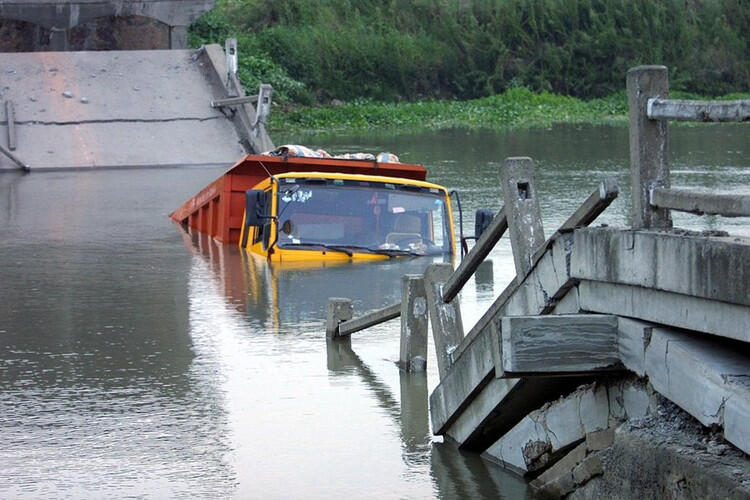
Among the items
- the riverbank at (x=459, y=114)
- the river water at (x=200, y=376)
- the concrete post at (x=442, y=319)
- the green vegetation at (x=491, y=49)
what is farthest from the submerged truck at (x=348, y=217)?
the green vegetation at (x=491, y=49)

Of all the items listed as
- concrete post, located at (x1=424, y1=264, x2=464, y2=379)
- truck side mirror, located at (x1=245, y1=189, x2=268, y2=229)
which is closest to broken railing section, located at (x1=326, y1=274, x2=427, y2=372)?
concrete post, located at (x1=424, y1=264, x2=464, y2=379)

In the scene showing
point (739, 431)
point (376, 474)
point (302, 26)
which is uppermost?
point (302, 26)

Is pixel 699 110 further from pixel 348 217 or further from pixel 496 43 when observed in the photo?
pixel 496 43

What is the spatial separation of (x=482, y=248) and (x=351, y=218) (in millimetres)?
8764

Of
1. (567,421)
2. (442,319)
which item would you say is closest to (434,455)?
(442,319)

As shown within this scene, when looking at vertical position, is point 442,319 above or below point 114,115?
below

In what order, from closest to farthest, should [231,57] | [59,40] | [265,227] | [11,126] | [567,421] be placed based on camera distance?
[567,421], [265,227], [11,126], [231,57], [59,40]

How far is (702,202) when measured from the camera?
22.7 feet

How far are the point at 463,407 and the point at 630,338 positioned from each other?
6.06 ft

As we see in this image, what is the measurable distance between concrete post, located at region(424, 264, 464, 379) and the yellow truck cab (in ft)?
24.4

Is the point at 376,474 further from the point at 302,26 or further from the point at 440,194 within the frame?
the point at 302,26

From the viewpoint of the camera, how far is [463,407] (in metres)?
9.13

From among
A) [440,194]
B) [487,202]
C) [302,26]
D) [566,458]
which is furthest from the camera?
[302,26]

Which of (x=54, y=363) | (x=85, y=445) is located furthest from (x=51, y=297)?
(x=85, y=445)
